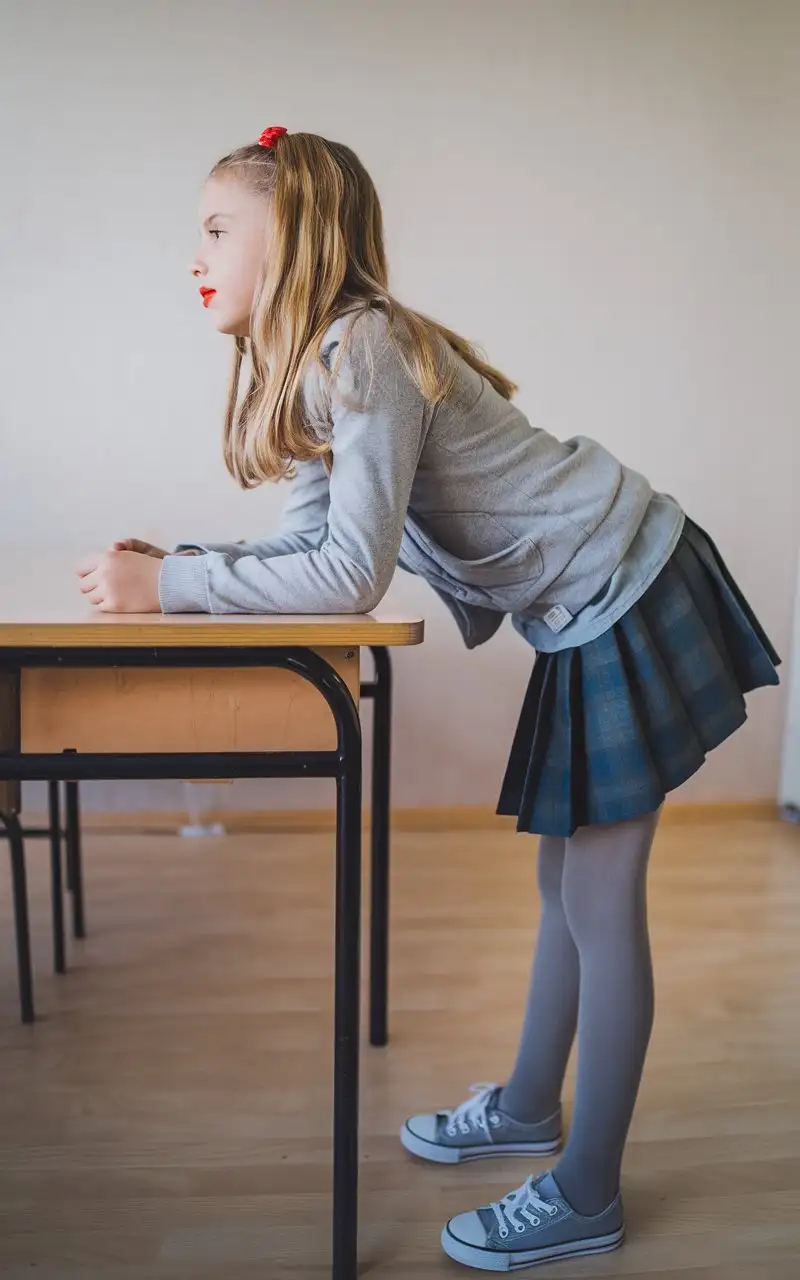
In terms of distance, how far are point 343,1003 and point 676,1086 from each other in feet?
2.39

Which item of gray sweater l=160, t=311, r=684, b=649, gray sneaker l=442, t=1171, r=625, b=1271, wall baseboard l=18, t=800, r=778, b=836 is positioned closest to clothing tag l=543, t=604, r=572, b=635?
gray sweater l=160, t=311, r=684, b=649

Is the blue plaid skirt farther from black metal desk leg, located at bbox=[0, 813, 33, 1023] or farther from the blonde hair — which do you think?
black metal desk leg, located at bbox=[0, 813, 33, 1023]

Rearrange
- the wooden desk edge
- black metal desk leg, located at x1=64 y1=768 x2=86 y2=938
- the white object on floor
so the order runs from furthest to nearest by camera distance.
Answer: the white object on floor
black metal desk leg, located at x1=64 y1=768 x2=86 y2=938
the wooden desk edge

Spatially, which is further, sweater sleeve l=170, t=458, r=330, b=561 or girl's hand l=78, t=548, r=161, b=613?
sweater sleeve l=170, t=458, r=330, b=561

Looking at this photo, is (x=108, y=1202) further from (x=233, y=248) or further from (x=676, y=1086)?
(x=233, y=248)

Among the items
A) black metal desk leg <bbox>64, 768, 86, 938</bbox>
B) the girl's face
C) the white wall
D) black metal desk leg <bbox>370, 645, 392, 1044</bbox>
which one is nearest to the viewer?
the girl's face

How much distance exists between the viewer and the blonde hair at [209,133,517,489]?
1.04 m

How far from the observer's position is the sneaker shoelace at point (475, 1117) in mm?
1386

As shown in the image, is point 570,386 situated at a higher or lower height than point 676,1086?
higher

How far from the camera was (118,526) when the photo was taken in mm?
2613

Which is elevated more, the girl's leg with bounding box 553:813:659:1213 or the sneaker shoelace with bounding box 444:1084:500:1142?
the girl's leg with bounding box 553:813:659:1213

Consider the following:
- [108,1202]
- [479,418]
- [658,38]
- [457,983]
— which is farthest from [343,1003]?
[658,38]

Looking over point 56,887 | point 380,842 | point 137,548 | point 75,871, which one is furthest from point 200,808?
point 137,548

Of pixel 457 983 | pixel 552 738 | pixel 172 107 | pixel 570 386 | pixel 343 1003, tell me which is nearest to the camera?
pixel 343 1003
